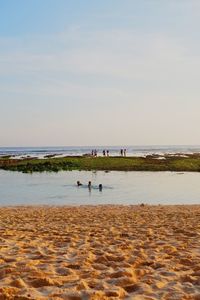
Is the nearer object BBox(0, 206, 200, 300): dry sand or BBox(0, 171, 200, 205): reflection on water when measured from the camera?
BBox(0, 206, 200, 300): dry sand

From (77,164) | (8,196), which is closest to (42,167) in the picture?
(77,164)

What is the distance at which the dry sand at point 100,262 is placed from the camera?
5922 millimetres

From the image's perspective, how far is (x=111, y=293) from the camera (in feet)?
19.1

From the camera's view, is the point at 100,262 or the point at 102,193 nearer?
the point at 100,262

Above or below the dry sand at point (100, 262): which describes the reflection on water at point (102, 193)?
below

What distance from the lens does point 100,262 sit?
7.71 metres

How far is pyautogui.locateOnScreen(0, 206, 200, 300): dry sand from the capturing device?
19.4ft

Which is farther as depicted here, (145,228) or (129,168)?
(129,168)

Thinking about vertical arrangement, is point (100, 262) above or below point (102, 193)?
above

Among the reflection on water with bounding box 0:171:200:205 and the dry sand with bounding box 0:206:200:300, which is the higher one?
the dry sand with bounding box 0:206:200:300

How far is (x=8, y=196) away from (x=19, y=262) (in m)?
21.5

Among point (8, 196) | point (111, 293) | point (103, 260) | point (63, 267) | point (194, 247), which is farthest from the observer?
point (8, 196)

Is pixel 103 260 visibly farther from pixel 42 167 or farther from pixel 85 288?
pixel 42 167

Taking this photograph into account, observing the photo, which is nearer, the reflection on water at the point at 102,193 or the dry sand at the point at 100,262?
the dry sand at the point at 100,262
